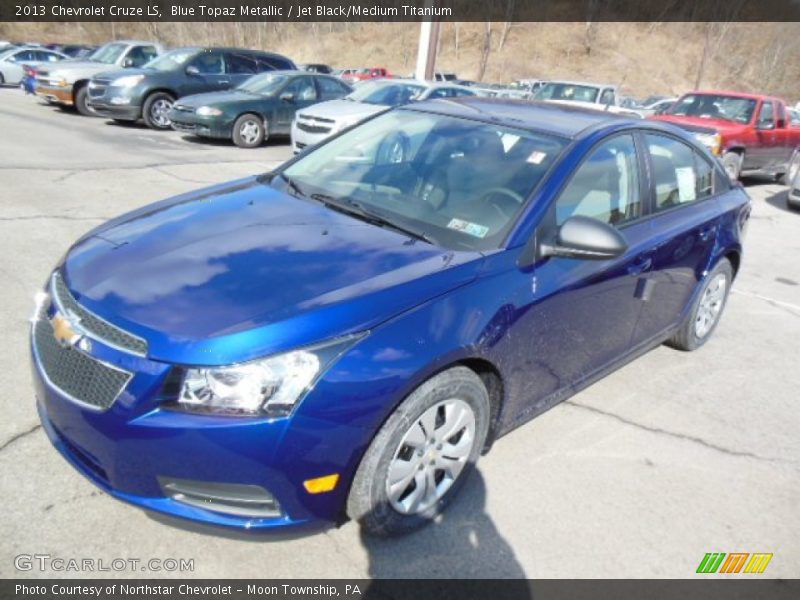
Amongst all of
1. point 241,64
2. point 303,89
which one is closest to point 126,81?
point 241,64

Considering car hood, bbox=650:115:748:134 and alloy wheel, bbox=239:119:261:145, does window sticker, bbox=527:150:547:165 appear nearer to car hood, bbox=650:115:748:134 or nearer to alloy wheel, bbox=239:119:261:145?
car hood, bbox=650:115:748:134

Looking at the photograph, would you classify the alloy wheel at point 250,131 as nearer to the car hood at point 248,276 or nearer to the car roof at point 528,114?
the car roof at point 528,114

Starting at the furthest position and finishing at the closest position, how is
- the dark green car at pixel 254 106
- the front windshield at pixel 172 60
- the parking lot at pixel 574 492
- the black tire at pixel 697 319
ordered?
1. the front windshield at pixel 172 60
2. the dark green car at pixel 254 106
3. the black tire at pixel 697 319
4. the parking lot at pixel 574 492

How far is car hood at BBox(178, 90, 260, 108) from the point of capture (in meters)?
11.6

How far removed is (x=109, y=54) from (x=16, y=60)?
8.75 meters

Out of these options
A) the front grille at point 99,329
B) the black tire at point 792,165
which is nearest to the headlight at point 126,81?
the front grille at point 99,329

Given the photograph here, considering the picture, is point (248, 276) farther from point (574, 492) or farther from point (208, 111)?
point (208, 111)

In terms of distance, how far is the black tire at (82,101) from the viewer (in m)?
13.7

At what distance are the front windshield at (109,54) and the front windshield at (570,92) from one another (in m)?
10.6

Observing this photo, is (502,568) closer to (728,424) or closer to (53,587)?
(53,587)

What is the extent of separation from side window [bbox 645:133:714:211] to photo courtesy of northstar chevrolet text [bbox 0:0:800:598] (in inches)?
1.0

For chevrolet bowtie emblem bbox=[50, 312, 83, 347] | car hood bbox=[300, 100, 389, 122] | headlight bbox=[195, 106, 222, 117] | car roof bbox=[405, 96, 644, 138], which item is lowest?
headlight bbox=[195, 106, 222, 117]

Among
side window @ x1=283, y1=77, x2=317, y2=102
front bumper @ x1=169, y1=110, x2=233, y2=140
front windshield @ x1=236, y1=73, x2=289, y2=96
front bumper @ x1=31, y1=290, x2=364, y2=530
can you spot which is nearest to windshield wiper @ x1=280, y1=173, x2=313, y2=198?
front bumper @ x1=31, y1=290, x2=364, y2=530

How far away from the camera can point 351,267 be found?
7.83 feet
